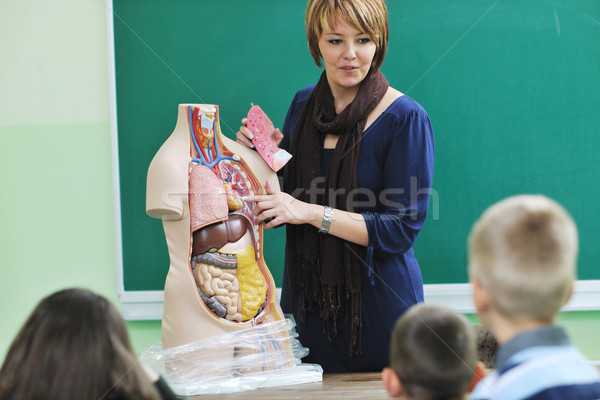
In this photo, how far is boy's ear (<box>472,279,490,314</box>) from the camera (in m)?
0.92

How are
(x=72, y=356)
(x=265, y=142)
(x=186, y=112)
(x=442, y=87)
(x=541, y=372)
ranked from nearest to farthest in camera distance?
1. (x=541, y=372)
2. (x=72, y=356)
3. (x=186, y=112)
4. (x=265, y=142)
5. (x=442, y=87)

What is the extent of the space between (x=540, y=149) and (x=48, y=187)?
2039 mm

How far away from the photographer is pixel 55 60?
2500 mm

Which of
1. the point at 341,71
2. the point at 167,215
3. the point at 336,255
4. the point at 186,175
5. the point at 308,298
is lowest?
the point at 308,298

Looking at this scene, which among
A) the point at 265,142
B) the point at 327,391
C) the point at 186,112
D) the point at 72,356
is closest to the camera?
the point at 72,356

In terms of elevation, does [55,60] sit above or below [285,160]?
above

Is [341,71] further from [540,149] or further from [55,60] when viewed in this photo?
[55,60]

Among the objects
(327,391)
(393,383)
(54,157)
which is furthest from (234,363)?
(54,157)

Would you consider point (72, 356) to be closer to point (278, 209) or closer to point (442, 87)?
point (278, 209)

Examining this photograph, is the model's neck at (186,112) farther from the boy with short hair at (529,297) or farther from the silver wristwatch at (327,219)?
the boy with short hair at (529,297)

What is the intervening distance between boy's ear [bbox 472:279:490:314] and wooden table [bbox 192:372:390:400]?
57cm

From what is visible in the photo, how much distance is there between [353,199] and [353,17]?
499 millimetres

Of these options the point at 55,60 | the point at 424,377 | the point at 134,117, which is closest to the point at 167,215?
the point at 424,377

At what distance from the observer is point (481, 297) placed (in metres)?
0.92
